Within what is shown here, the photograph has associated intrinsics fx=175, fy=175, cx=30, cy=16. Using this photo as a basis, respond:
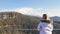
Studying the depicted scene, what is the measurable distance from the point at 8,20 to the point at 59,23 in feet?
10.5

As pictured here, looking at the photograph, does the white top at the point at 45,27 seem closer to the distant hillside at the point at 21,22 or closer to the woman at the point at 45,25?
the woman at the point at 45,25

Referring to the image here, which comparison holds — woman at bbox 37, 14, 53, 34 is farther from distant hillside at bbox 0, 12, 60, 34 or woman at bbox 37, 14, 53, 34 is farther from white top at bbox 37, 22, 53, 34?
distant hillside at bbox 0, 12, 60, 34

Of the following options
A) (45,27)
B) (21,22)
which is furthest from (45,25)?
(21,22)

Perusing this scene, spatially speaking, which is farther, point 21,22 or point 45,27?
point 21,22

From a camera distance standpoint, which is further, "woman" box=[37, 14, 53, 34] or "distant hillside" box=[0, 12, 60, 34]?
"distant hillside" box=[0, 12, 60, 34]

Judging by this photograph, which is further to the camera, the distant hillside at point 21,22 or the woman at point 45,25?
the distant hillside at point 21,22

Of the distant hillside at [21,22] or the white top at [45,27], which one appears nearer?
the white top at [45,27]

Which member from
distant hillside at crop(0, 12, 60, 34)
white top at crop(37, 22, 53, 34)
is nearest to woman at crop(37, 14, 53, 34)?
white top at crop(37, 22, 53, 34)

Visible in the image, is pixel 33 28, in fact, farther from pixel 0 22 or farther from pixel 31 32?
pixel 0 22

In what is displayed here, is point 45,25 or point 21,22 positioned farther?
point 21,22

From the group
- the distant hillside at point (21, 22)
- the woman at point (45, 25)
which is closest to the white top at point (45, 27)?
the woman at point (45, 25)

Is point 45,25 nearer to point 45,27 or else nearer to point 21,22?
point 45,27

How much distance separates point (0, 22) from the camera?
10078 millimetres

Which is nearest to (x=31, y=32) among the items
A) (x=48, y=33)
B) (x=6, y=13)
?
(x=48, y=33)
